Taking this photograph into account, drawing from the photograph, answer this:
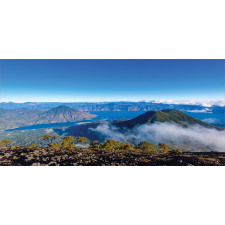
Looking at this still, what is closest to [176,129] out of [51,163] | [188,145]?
[188,145]

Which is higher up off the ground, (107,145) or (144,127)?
(107,145)

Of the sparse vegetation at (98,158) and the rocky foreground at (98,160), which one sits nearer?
the rocky foreground at (98,160)

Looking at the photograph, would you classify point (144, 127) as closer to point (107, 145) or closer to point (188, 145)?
point (188, 145)

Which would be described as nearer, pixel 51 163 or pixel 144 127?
pixel 51 163

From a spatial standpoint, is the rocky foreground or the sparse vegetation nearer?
the rocky foreground

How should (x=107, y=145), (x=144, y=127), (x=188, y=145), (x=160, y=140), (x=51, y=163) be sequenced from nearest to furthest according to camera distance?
1. (x=51, y=163)
2. (x=107, y=145)
3. (x=188, y=145)
4. (x=160, y=140)
5. (x=144, y=127)

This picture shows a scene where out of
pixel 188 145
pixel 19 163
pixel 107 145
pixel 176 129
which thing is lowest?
pixel 188 145

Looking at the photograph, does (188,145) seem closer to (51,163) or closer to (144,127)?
(144,127)

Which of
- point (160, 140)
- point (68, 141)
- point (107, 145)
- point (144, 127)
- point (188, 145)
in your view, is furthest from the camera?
point (144, 127)

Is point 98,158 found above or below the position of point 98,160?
below

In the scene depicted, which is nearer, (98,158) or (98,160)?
(98,160)
